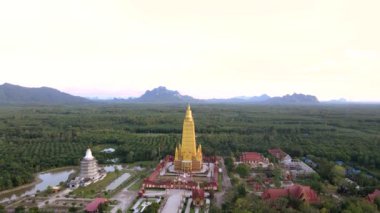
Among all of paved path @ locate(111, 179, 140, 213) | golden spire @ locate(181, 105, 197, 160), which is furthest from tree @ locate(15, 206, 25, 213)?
golden spire @ locate(181, 105, 197, 160)

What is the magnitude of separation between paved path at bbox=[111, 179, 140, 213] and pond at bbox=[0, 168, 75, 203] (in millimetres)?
9310

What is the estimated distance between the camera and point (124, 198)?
1259 inches

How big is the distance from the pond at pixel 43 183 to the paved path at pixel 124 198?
9.31 metres

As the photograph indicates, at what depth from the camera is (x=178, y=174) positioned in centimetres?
3862

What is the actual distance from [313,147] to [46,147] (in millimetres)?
44368

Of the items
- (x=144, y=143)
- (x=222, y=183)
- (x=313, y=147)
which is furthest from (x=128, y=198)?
(x=313, y=147)

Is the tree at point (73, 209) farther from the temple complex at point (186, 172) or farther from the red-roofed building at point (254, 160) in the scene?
the red-roofed building at point (254, 160)

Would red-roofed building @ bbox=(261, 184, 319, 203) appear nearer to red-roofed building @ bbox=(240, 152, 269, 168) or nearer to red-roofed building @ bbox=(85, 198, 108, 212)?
red-roofed building @ bbox=(240, 152, 269, 168)

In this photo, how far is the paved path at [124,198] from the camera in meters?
29.5

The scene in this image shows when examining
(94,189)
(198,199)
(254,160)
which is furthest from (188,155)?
(94,189)

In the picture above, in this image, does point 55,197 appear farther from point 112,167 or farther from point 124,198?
point 112,167

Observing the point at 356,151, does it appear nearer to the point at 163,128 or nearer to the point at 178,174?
the point at 178,174

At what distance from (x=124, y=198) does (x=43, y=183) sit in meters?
12.3

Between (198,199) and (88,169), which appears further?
(88,169)
